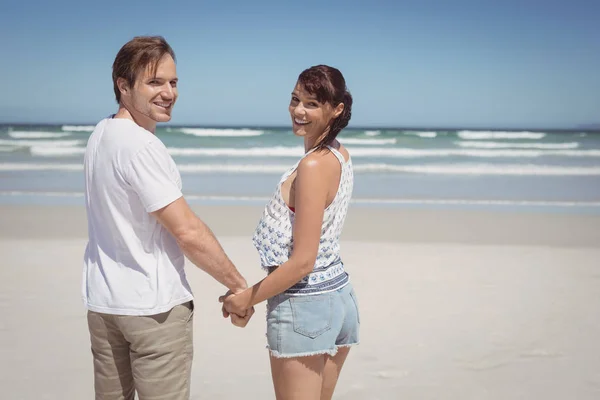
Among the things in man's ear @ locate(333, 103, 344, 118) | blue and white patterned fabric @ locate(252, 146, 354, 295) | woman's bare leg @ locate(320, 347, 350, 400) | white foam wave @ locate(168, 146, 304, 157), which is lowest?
white foam wave @ locate(168, 146, 304, 157)

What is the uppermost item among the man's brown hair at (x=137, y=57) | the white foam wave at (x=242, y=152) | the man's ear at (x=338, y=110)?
the man's brown hair at (x=137, y=57)

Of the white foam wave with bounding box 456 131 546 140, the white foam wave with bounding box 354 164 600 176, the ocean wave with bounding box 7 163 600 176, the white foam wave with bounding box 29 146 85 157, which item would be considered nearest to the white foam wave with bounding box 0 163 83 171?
the ocean wave with bounding box 7 163 600 176

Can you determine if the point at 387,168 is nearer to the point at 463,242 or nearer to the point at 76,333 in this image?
the point at 463,242

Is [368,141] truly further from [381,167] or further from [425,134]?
[381,167]

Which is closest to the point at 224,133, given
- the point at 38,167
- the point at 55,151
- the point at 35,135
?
the point at 35,135

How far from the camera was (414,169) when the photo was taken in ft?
56.9

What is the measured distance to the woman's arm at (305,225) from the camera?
220 centimetres

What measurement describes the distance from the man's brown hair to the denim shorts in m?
0.91

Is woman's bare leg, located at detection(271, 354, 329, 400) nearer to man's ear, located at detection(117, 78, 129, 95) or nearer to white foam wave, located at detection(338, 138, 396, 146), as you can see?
man's ear, located at detection(117, 78, 129, 95)

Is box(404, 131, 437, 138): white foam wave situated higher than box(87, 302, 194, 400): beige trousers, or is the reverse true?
box(87, 302, 194, 400): beige trousers

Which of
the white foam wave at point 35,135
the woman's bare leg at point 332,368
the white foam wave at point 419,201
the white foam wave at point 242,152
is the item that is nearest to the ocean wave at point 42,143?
the white foam wave at point 35,135

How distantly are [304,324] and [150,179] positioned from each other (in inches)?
28.8

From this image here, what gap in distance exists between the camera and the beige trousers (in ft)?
7.24

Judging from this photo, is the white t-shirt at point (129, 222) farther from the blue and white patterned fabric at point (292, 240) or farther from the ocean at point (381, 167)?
the ocean at point (381, 167)
